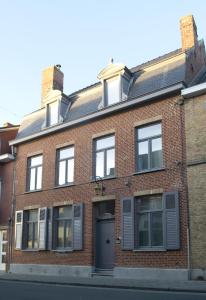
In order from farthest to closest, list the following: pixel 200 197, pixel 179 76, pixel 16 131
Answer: pixel 16 131, pixel 179 76, pixel 200 197

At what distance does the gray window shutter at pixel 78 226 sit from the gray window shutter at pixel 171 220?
179 inches

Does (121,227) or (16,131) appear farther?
(16,131)

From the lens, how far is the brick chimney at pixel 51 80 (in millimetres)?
24566

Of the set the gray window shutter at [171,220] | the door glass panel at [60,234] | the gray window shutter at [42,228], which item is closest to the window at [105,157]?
the door glass panel at [60,234]

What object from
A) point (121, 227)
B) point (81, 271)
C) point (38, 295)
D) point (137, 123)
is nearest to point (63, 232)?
point (81, 271)

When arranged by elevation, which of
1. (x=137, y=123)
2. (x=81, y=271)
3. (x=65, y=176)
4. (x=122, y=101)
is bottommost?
(x=81, y=271)

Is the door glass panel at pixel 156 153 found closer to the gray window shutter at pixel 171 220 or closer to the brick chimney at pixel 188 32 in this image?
the gray window shutter at pixel 171 220

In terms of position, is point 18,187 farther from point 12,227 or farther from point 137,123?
point 137,123

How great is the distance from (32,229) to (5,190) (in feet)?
11.5

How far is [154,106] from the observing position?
17.5 m

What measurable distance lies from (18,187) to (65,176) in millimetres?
3905

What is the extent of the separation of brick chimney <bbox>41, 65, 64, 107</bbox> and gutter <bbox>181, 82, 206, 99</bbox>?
10232 mm

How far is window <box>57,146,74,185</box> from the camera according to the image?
→ 20.6 metres

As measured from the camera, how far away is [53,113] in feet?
74.4
